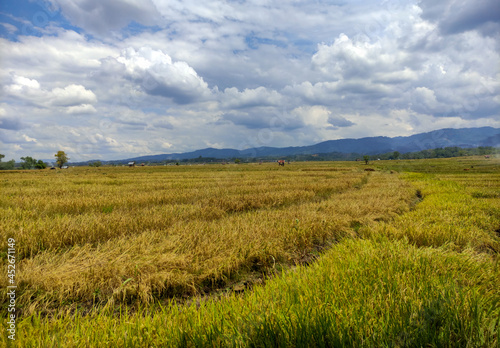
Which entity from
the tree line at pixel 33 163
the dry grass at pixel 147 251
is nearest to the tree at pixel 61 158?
the tree line at pixel 33 163

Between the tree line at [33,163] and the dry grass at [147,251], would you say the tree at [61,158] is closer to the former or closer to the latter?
the tree line at [33,163]

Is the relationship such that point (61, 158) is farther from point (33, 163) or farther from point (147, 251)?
point (147, 251)

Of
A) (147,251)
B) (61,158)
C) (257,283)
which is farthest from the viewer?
(61,158)

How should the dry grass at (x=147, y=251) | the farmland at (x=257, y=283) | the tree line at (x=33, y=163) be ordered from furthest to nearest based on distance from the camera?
the tree line at (x=33, y=163) → the dry grass at (x=147, y=251) → the farmland at (x=257, y=283)

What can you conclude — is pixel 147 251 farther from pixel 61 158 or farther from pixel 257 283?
pixel 61 158

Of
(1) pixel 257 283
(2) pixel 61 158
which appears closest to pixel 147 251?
(1) pixel 257 283

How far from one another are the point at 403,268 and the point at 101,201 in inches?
432

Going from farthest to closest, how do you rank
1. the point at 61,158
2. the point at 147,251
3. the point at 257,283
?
the point at 61,158 → the point at 147,251 → the point at 257,283

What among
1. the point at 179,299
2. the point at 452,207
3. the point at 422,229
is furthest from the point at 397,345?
the point at 452,207

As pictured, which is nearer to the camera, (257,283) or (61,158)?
(257,283)

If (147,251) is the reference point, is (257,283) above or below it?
below

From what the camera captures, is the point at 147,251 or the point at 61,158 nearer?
the point at 147,251

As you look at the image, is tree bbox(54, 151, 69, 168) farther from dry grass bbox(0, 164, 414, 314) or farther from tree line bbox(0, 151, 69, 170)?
dry grass bbox(0, 164, 414, 314)

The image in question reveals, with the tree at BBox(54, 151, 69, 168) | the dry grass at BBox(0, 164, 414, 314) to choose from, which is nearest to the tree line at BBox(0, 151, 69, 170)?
the tree at BBox(54, 151, 69, 168)
